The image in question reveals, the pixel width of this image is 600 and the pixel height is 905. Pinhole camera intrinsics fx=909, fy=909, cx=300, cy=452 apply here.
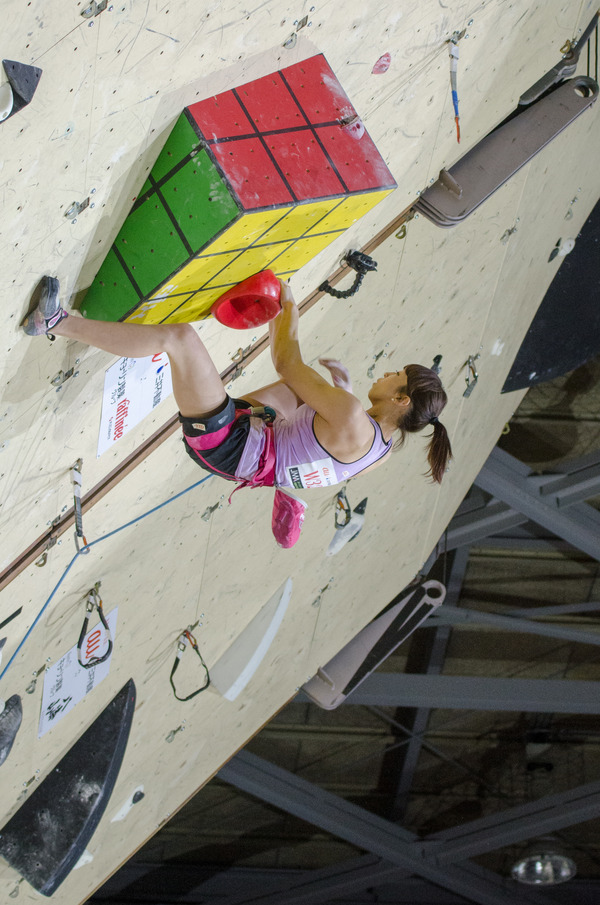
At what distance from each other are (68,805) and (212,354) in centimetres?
194

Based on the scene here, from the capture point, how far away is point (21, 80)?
1389 mm

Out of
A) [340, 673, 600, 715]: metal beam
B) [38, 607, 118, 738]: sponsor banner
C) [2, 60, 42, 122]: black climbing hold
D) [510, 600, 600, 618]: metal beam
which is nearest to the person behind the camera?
[2, 60, 42, 122]: black climbing hold

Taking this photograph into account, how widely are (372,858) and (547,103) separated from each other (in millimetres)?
7095

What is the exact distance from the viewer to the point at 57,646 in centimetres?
278

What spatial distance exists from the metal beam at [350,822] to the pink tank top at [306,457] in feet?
16.8

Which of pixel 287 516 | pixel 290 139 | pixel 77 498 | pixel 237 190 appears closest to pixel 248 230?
pixel 237 190

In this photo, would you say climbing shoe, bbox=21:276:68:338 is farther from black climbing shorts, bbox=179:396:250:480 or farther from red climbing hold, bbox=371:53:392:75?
red climbing hold, bbox=371:53:392:75

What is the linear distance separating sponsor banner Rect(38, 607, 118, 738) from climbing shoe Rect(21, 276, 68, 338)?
4.60ft

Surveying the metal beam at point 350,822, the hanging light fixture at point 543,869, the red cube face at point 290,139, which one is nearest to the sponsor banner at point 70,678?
the red cube face at point 290,139

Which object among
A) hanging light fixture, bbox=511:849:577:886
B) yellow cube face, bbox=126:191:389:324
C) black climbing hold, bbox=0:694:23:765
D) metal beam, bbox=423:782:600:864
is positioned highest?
yellow cube face, bbox=126:191:389:324

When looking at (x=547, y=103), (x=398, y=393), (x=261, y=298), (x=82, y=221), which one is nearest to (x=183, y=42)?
(x=82, y=221)

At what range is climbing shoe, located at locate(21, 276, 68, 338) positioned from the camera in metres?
1.72

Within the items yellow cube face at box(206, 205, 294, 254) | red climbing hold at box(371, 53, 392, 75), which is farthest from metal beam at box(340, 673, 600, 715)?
yellow cube face at box(206, 205, 294, 254)

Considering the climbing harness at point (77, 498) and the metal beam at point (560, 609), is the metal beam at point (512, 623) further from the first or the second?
the climbing harness at point (77, 498)
